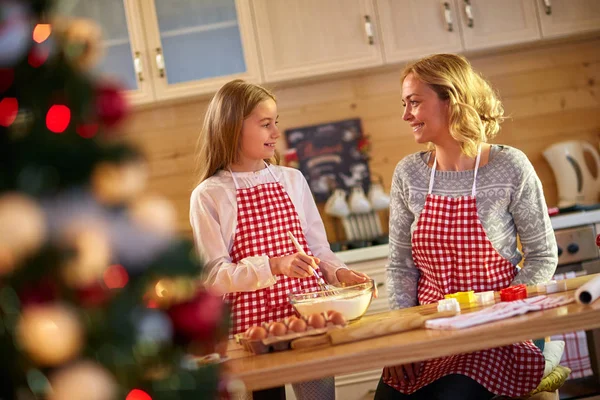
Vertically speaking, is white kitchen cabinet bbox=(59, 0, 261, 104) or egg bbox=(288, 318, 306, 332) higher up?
white kitchen cabinet bbox=(59, 0, 261, 104)

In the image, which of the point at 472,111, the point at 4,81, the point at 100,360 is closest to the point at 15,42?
the point at 4,81

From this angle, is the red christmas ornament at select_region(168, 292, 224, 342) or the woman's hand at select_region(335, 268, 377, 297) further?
the woman's hand at select_region(335, 268, 377, 297)

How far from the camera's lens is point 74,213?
25.5 inches

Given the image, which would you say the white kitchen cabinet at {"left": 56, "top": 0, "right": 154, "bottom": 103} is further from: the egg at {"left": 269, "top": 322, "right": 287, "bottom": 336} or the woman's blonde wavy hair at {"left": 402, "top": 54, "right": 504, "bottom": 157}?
→ the egg at {"left": 269, "top": 322, "right": 287, "bottom": 336}

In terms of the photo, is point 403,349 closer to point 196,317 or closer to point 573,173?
point 196,317

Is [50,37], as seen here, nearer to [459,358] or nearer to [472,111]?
[459,358]

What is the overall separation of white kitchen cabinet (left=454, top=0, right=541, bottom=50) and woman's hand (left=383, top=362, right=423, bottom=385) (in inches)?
81.9

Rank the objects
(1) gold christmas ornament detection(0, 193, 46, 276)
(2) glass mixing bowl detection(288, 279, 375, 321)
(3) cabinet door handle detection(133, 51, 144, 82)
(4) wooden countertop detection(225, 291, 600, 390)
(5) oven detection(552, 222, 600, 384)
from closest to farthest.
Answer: (1) gold christmas ornament detection(0, 193, 46, 276) → (4) wooden countertop detection(225, 291, 600, 390) → (2) glass mixing bowl detection(288, 279, 375, 321) → (5) oven detection(552, 222, 600, 384) → (3) cabinet door handle detection(133, 51, 144, 82)

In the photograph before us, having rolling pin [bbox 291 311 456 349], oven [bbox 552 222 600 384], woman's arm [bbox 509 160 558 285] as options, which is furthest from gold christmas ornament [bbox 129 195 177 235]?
oven [bbox 552 222 600 384]

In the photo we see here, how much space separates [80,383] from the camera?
2.06 ft

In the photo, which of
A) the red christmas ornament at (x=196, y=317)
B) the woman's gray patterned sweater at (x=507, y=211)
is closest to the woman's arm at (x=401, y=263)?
the woman's gray patterned sweater at (x=507, y=211)

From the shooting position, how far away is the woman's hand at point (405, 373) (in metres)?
1.86

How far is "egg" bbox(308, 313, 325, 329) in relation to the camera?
1.53 meters

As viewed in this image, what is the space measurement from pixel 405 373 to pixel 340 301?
0.32 meters
